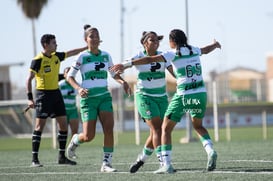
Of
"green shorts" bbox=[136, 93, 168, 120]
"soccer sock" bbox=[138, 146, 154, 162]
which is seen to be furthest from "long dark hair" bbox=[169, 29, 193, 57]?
"soccer sock" bbox=[138, 146, 154, 162]

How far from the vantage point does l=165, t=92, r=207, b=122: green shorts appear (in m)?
11.3

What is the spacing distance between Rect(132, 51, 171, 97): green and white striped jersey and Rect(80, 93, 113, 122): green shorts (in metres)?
0.62

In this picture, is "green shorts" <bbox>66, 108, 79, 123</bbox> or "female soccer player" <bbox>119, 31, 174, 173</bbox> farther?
"green shorts" <bbox>66, 108, 79, 123</bbox>

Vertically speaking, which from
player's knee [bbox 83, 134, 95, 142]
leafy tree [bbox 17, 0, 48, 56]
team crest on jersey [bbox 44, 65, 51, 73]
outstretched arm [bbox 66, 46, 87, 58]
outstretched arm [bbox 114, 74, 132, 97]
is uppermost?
leafy tree [bbox 17, 0, 48, 56]

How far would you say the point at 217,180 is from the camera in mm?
10039

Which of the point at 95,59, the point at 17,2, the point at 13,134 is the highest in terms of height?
the point at 17,2

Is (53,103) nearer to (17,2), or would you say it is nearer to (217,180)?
(217,180)

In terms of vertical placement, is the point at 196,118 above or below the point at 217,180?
above

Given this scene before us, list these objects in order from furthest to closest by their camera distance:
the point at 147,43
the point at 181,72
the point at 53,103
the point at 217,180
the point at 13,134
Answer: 1. the point at 13,134
2. the point at 53,103
3. the point at 147,43
4. the point at 181,72
5. the point at 217,180

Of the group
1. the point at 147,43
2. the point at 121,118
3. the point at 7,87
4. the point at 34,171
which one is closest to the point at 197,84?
the point at 147,43

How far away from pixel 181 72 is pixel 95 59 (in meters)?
1.87

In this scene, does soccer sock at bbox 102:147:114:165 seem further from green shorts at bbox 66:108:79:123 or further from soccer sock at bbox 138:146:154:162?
green shorts at bbox 66:108:79:123

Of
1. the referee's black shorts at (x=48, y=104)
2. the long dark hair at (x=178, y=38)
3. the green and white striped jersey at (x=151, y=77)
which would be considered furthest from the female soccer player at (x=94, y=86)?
the referee's black shorts at (x=48, y=104)

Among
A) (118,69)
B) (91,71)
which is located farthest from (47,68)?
(118,69)
